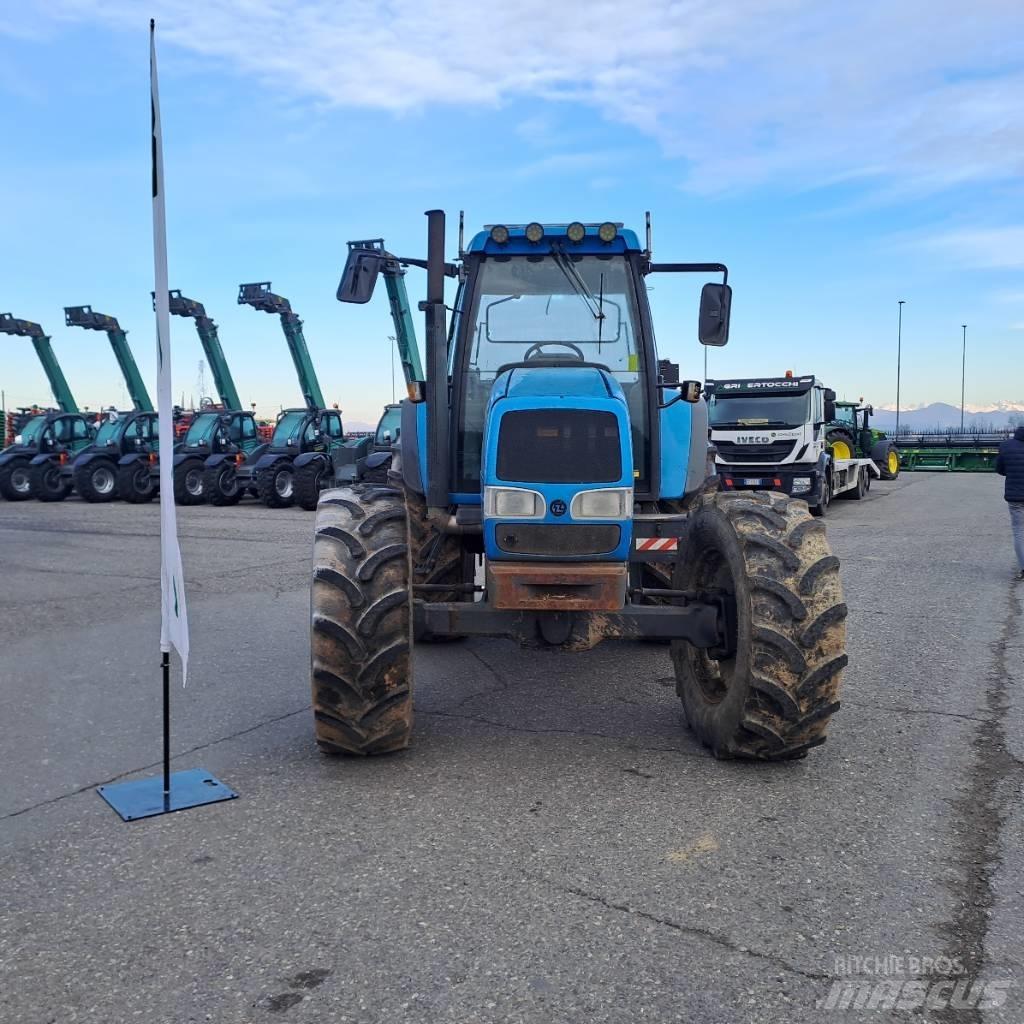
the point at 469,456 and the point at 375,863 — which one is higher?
the point at 469,456

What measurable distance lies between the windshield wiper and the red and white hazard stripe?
4.56ft

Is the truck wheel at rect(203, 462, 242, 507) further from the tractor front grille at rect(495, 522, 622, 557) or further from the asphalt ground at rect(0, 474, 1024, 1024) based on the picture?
the tractor front grille at rect(495, 522, 622, 557)

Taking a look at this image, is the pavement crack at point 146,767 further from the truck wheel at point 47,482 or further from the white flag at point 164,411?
the truck wheel at point 47,482

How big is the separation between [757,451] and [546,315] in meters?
13.4

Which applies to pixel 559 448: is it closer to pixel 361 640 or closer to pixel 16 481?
pixel 361 640

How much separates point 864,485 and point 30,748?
23.3 meters

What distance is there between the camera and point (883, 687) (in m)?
6.22

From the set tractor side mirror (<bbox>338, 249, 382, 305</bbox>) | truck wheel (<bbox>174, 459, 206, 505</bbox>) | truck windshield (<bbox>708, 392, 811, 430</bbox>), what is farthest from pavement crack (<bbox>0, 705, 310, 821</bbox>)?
truck wheel (<bbox>174, 459, 206, 505</bbox>)

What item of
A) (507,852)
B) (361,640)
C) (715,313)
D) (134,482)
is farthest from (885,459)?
(507,852)

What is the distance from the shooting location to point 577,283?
19.7 feet

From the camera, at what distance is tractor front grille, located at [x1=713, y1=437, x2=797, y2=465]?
60.5 feet

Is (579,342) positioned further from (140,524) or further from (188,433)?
(188,433)

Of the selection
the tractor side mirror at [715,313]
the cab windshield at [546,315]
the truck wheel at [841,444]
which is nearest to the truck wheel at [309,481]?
the truck wheel at [841,444]

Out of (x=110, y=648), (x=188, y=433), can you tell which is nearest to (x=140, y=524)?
(x=188, y=433)
